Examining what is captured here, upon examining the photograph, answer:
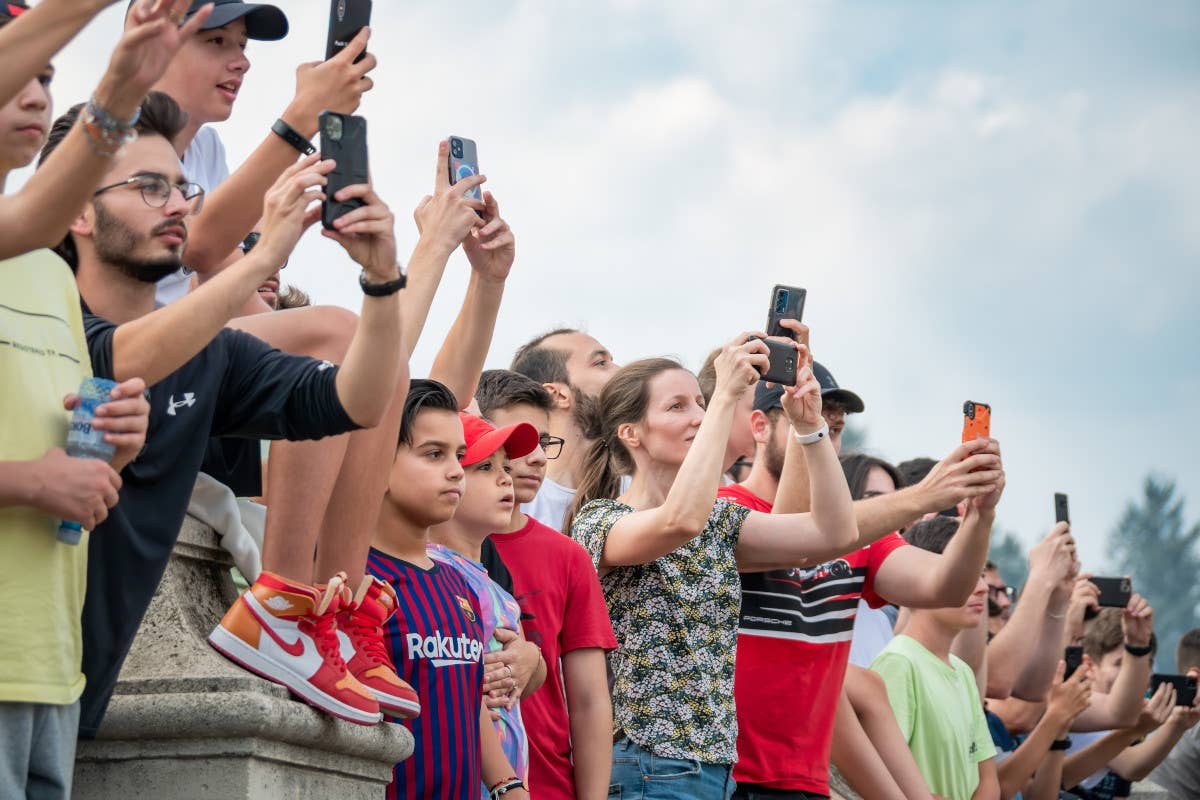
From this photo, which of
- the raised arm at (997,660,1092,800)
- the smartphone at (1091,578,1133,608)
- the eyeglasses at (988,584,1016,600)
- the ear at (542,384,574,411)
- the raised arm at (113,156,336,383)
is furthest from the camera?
the eyeglasses at (988,584,1016,600)

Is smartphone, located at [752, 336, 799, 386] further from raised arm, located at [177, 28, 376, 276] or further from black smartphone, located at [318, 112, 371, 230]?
black smartphone, located at [318, 112, 371, 230]

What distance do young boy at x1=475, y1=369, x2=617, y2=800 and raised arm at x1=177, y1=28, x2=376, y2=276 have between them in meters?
1.25

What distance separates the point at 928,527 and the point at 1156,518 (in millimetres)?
116043

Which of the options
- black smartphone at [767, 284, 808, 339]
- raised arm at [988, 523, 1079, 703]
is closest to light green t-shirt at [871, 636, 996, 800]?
raised arm at [988, 523, 1079, 703]

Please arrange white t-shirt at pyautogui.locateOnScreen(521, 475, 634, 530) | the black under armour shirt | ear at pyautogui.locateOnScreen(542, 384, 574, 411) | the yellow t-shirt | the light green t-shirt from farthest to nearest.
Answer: the light green t-shirt < ear at pyautogui.locateOnScreen(542, 384, 574, 411) < white t-shirt at pyautogui.locateOnScreen(521, 475, 634, 530) < the black under armour shirt < the yellow t-shirt

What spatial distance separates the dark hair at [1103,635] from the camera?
1097 cm

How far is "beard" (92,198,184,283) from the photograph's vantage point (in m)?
3.76

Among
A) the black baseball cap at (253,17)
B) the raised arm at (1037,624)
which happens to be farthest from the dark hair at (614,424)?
the raised arm at (1037,624)

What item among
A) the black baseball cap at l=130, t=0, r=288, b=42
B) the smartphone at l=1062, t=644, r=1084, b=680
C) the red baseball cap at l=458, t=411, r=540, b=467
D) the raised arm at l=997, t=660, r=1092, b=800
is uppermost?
the black baseball cap at l=130, t=0, r=288, b=42

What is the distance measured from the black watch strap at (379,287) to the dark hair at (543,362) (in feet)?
11.9

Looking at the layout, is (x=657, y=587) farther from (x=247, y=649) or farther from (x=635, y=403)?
(x=247, y=649)

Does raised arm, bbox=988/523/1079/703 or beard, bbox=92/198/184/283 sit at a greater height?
beard, bbox=92/198/184/283

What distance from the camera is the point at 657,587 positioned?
5.66 m

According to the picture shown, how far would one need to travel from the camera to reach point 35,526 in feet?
10.8
